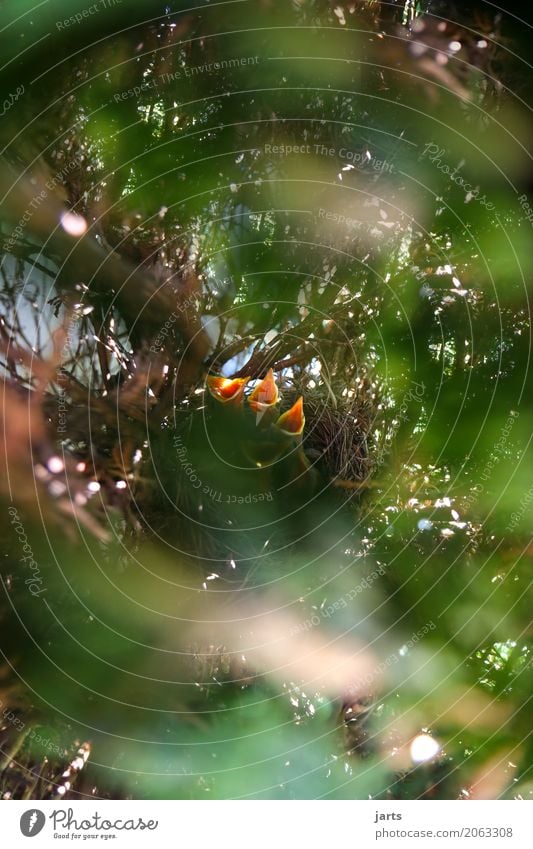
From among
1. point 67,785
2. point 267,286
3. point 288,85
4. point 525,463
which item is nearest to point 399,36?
point 288,85
